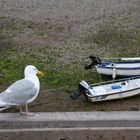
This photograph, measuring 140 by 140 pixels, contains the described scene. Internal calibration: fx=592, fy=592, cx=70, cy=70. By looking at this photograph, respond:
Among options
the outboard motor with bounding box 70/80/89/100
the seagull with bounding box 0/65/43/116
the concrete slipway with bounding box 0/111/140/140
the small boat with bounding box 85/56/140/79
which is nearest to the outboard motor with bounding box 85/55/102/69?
the small boat with bounding box 85/56/140/79

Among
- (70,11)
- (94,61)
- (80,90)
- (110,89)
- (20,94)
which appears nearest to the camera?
(20,94)

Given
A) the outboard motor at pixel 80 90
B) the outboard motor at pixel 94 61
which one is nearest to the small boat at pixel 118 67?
the outboard motor at pixel 94 61

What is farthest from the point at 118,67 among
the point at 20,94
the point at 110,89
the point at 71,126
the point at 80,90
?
the point at 20,94

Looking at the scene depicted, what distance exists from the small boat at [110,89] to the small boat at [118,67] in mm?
279

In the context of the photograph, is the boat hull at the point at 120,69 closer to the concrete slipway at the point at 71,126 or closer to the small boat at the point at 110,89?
the small boat at the point at 110,89

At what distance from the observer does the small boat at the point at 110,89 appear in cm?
938

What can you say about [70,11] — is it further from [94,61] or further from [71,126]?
[71,126]

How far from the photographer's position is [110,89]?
31.9ft

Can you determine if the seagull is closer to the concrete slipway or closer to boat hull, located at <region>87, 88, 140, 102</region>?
the concrete slipway

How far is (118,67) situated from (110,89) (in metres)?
0.73

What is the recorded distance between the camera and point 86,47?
13.1 metres

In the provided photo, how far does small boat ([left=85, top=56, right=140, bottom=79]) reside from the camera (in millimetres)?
10203

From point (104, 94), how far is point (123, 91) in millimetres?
332

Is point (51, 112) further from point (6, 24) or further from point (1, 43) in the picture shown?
point (6, 24)
